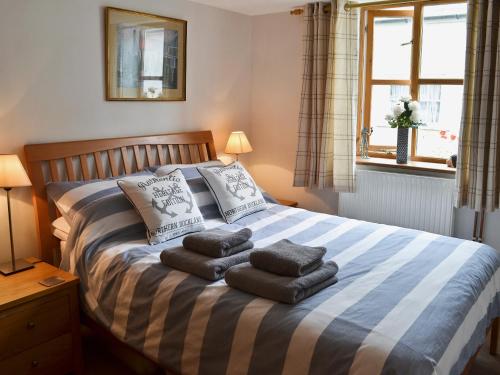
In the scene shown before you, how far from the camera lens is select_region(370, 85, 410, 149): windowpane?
3949mm

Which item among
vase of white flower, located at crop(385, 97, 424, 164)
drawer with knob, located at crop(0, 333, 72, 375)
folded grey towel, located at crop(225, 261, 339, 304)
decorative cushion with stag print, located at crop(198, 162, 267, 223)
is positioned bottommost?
drawer with knob, located at crop(0, 333, 72, 375)

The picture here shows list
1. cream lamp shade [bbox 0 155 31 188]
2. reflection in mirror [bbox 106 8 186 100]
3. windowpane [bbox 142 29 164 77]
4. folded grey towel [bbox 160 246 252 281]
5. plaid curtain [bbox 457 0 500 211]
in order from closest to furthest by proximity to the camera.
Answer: folded grey towel [bbox 160 246 252 281] < cream lamp shade [bbox 0 155 31 188] < plaid curtain [bbox 457 0 500 211] < reflection in mirror [bbox 106 8 186 100] < windowpane [bbox 142 29 164 77]

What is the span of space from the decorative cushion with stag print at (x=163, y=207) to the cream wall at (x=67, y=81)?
64cm

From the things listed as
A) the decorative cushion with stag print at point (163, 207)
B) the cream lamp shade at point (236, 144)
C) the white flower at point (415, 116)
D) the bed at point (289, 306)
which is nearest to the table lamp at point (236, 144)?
the cream lamp shade at point (236, 144)

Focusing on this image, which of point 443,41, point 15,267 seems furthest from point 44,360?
point 443,41

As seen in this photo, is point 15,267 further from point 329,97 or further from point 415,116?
point 415,116

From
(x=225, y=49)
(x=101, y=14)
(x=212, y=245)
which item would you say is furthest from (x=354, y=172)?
(x=101, y=14)

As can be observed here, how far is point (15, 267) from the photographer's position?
2.59 metres

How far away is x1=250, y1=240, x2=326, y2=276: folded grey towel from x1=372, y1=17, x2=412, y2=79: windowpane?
2276 mm

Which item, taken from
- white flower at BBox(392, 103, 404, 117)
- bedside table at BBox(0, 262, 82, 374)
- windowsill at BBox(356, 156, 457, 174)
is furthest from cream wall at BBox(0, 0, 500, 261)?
white flower at BBox(392, 103, 404, 117)

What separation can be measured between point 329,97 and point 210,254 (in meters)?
1.99

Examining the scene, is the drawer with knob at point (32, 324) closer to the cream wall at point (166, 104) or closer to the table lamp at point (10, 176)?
the table lamp at point (10, 176)

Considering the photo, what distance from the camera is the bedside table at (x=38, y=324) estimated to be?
223cm

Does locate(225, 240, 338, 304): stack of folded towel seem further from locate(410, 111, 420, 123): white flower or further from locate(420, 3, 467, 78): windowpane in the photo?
locate(420, 3, 467, 78): windowpane
